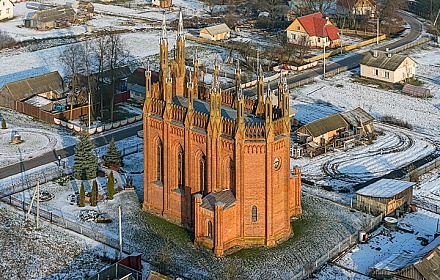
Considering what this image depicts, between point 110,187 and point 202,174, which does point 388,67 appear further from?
point 202,174

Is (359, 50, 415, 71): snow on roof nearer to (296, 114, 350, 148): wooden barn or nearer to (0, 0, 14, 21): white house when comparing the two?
(296, 114, 350, 148): wooden barn

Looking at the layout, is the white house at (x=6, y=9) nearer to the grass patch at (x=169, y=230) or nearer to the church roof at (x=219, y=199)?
the grass patch at (x=169, y=230)

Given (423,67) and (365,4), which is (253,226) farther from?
(365,4)

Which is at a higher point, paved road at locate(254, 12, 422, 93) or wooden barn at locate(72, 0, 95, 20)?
wooden barn at locate(72, 0, 95, 20)

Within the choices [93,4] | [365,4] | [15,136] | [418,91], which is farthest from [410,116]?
[93,4]

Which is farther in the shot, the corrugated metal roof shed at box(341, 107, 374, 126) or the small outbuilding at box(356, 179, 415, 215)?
the corrugated metal roof shed at box(341, 107, 374, 126)

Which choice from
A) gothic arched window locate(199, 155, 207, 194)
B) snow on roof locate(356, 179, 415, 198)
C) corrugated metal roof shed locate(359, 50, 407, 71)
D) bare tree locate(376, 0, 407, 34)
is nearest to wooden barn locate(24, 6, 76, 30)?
bare tree locate(376, 0, 407, 34)

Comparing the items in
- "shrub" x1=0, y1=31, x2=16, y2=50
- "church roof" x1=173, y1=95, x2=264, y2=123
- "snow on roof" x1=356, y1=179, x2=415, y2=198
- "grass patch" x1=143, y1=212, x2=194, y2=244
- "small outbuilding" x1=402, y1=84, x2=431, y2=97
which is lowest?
"grass patch" x1=143, y1=212, x2=194, y2=244

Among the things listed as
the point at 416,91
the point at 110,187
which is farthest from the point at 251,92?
the point at 110,187
